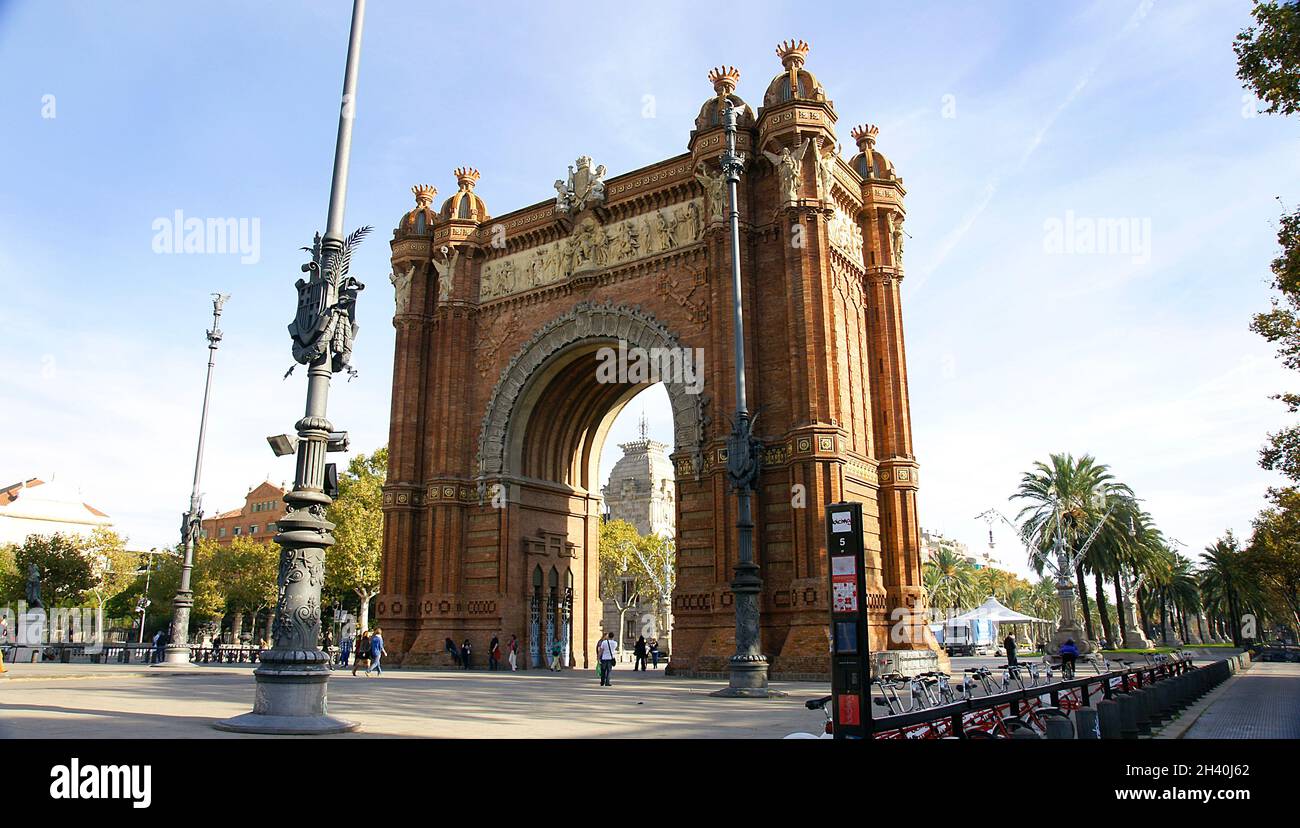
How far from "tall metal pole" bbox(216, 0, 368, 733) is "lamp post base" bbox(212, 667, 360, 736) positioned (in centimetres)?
1

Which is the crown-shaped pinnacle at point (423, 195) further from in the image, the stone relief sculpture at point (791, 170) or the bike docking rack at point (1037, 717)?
the bike docking rack at point (1037, 717)

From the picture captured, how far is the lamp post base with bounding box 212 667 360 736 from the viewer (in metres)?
10.6

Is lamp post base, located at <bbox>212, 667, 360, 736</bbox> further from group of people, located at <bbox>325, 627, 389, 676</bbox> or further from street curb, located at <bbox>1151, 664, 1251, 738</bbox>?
group of people, located at <bbox>325, 627, 389, 676</bbox>

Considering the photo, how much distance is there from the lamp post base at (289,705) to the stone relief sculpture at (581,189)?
25.7m

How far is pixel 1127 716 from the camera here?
11453 mm

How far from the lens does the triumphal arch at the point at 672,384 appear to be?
27.1 metres

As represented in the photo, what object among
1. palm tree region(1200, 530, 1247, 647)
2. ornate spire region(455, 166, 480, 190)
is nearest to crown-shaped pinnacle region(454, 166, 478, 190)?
ornate spire region(455, 166, 480, 190)

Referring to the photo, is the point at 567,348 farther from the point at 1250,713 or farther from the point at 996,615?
the point at 996,615

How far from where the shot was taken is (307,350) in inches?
472

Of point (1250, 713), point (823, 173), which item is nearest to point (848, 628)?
point (1250, 713)

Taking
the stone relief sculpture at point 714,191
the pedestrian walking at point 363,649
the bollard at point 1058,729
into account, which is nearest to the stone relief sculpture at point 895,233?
the stone relief sculpture at point 714,191

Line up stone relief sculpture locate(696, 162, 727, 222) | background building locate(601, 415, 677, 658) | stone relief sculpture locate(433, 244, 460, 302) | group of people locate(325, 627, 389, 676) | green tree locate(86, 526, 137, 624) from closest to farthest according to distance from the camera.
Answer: stone relief sculpture locate(696, 162, 727, 222) < group of people locate(325, 627, 389, 676) < stone relief sculpture locate(433, 244, 460, 302) < green tree locate(86, 526, 137, 624) < background building locate(601, 415, 677, 658)
